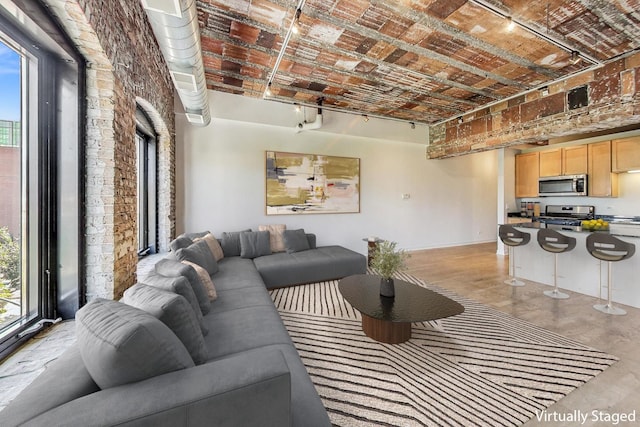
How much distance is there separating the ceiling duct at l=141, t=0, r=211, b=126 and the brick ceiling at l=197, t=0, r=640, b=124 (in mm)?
672

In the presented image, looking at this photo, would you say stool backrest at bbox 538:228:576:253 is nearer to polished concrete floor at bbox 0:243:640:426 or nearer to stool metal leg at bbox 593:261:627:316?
stool metal leg at bbox 593:261:627:316

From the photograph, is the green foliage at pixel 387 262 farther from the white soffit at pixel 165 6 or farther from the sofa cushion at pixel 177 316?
the white soffit at pixel 165 6

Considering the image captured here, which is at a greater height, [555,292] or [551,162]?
[551,162]

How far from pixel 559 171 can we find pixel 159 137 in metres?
8.21

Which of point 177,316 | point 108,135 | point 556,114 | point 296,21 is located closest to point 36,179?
point 108,135

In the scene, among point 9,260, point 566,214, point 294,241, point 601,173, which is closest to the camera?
point 9,260

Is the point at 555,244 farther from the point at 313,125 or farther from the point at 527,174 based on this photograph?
the point at 313,125

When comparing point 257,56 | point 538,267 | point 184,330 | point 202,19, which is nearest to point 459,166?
point 538,267

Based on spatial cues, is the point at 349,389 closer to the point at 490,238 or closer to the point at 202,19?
the point at 202,19

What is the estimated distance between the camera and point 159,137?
3867 mm

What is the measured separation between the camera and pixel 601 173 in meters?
5.02

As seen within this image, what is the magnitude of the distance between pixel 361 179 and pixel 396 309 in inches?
153

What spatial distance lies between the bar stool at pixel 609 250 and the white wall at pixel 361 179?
3.44m

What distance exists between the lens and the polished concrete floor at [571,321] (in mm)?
1607
